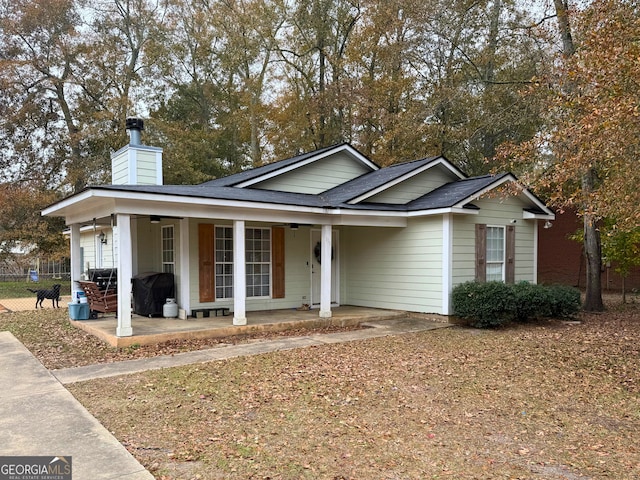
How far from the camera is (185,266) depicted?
9844 millimetres

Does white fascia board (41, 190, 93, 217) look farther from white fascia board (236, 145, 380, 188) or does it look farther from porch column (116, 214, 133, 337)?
white fascia board (236, 145, 380, 188)

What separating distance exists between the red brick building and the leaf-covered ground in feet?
35.3

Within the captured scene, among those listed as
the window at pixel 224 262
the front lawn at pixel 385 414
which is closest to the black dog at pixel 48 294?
the window at pixel 224 262

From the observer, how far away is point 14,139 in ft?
70.8

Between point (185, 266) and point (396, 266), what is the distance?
503 centimetres

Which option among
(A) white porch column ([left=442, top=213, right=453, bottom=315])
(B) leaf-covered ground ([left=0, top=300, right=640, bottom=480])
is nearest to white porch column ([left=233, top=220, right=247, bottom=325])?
(B) leaf-covered ground ([left=0, top=300, right=640, bottom=480])

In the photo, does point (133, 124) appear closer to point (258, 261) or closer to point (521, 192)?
point (258, 261)

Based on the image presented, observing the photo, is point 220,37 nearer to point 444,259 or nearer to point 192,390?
point 444,259

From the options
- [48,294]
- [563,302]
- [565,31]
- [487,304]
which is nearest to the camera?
[487,304]

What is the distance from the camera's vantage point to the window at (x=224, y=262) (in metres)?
10.5

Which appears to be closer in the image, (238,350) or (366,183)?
(238,350)

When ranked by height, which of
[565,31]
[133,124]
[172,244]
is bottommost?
[172,244]

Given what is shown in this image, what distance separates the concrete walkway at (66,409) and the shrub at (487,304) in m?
2.63

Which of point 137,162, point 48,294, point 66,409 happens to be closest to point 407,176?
point 137,162
